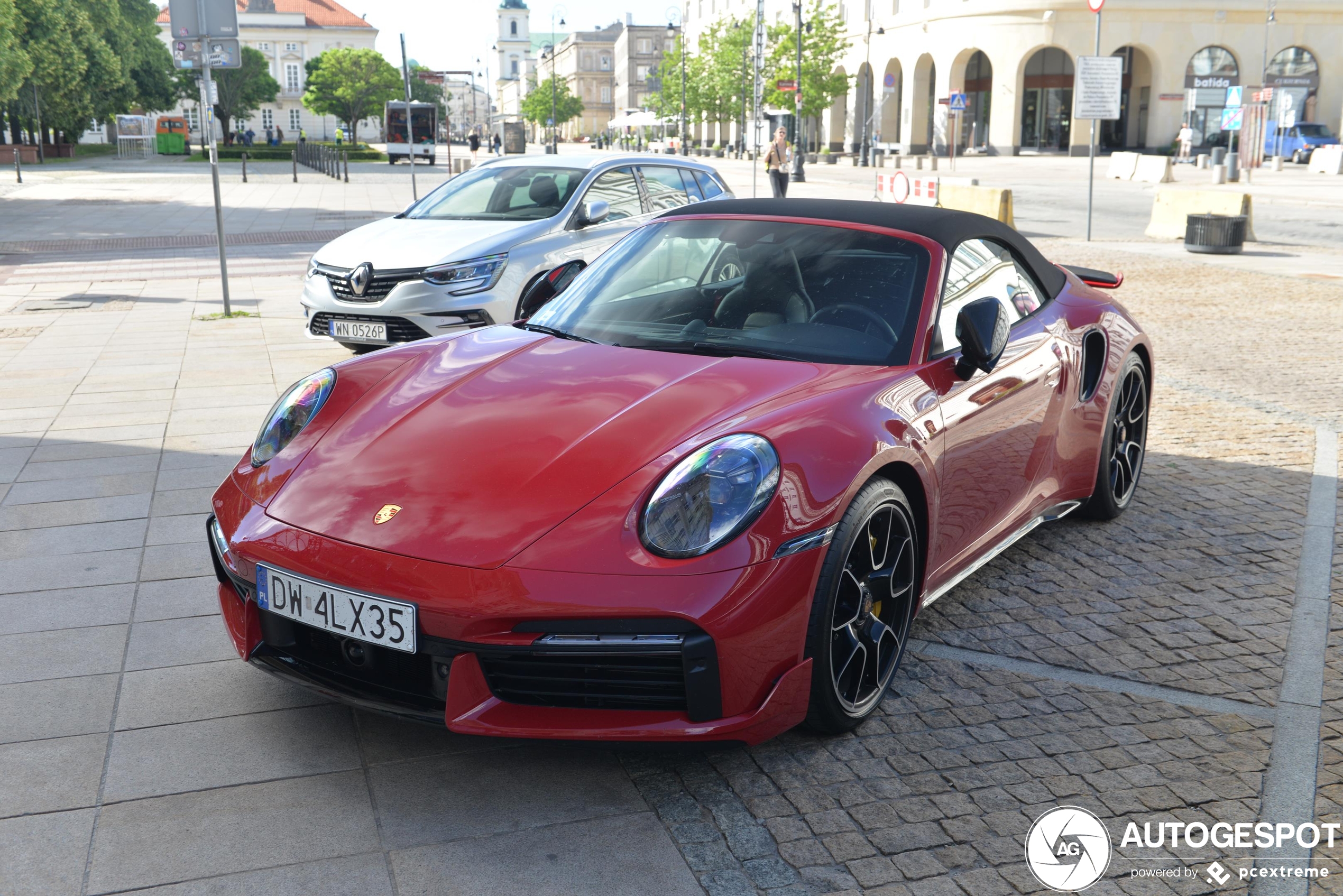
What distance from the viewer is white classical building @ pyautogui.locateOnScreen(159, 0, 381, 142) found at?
122 metres

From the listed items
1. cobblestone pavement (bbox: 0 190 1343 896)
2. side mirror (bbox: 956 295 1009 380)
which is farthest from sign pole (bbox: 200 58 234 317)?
side mirror (bbox: 956 295 1009 380)

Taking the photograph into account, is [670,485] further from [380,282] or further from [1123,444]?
[380,282]

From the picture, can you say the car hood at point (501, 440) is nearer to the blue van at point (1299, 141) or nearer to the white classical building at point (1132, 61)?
the blue van at point (1299, 141)

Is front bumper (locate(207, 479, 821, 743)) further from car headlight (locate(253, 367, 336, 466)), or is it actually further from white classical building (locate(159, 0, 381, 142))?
white classical building (locate(159, 0, 381, 142))

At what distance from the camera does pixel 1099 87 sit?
1944 cm

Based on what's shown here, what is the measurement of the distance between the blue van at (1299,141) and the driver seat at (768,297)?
50.9 meters

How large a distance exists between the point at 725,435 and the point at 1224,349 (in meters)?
8.09

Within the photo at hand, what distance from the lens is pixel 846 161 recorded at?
63.1m

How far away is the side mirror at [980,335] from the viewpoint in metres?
3.63

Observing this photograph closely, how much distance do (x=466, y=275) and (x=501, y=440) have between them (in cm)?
532

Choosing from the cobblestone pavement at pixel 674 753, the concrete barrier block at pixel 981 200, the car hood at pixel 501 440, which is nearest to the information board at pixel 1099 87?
the concrete barrier block at pixel 981 200

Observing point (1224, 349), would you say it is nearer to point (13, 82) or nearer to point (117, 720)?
point (117, 720)

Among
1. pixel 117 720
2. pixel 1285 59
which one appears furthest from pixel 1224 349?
pixel 1285 59

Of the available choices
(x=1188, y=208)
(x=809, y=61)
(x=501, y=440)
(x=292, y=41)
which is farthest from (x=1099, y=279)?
(x=292, y=41)
